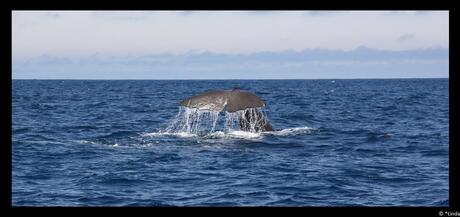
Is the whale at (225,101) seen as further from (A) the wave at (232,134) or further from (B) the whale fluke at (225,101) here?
(A) the wave at (232,134)

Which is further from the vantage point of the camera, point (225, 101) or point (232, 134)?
point (232, 134)

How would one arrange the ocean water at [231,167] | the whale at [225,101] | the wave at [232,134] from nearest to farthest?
1. the ocean water at [231,167]
2. the whale at [225,101]
3. the wave at [232,134]

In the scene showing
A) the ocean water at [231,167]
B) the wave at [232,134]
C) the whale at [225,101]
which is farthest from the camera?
the wave at [232,134]

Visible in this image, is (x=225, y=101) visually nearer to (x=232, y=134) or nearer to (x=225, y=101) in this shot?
(x=225, y=101)

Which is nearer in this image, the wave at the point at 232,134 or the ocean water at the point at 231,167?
the ocean water at the point at 231,167

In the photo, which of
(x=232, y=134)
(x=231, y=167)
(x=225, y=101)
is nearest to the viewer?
(x=231, y=167)

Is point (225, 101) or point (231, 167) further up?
point (225, 101)

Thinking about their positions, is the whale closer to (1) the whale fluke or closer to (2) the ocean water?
(1) the whale fluke

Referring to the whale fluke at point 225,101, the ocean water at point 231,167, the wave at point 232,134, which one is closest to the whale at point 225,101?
the whale fluke at point 225,101

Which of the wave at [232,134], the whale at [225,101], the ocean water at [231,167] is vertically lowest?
the ocean water at [231,167]

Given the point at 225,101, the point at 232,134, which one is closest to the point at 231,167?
the point at 225,101
